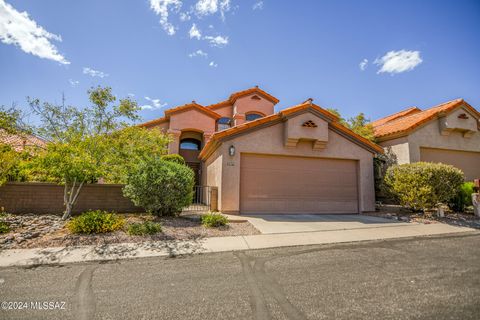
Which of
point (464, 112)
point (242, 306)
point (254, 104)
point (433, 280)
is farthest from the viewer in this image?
point (254, 104)

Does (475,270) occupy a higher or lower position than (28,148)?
lower

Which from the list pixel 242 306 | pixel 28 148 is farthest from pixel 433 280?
pixel 28 148

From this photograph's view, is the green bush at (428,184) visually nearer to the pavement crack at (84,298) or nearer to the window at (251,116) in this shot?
the pavement crack at (84,298)

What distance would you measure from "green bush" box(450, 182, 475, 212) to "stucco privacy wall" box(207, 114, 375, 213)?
3.66m

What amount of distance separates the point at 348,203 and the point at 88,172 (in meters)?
11.0

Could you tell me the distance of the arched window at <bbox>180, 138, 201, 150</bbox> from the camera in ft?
58.5

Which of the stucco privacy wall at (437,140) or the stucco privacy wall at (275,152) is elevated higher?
the stucco privacy wall at (437,140)

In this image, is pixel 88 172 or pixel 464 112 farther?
pixel 464 112

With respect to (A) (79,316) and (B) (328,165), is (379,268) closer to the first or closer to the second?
(A) (79,316)

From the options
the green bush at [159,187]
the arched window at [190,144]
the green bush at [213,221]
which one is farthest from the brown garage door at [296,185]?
the arched window at [190,144]

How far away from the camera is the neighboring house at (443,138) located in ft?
40.0

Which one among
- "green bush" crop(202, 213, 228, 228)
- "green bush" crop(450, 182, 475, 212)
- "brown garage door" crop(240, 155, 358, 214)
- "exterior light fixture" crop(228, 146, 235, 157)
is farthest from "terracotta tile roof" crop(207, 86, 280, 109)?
"green bush" crop(450, 182, 475, 212)

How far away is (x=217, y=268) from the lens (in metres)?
4.08

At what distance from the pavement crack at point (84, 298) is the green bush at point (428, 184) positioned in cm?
1122
